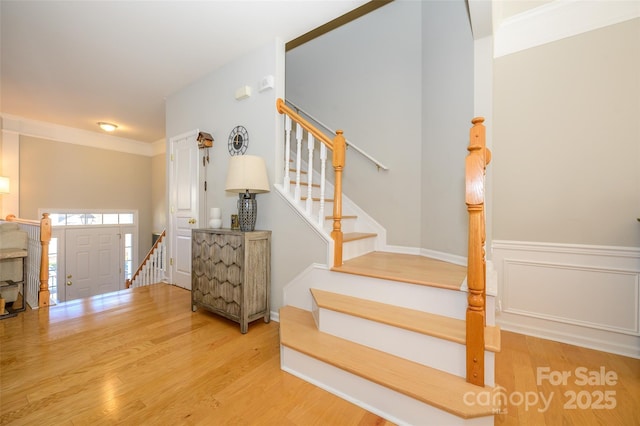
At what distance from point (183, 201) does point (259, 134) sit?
1.67m

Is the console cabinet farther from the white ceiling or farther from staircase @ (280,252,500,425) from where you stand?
the white ceiling

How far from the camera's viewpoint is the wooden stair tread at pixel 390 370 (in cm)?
121

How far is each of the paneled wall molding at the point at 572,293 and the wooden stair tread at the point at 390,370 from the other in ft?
4.51

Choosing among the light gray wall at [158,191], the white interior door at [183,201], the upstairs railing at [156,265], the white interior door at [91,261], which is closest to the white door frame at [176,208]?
the white interior door at [183,201]

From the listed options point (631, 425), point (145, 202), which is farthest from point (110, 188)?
point (631, 425)

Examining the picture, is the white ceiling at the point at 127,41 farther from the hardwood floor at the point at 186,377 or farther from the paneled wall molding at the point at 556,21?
the hardwood floor at the point at 186,377

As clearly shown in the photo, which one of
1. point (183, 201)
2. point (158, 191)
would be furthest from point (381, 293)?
point (158, 191)

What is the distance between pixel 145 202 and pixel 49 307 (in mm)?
3923

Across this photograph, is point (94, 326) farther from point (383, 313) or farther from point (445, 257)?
point (445, 257)

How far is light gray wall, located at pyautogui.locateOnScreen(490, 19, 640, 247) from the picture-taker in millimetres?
1962

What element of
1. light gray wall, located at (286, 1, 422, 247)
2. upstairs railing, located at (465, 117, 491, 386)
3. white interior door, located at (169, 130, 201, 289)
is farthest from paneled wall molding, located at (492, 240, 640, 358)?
white interior door, located at (169, 130, 201, 289)

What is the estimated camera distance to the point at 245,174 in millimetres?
2299

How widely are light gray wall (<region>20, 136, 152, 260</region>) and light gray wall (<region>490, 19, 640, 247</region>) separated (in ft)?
23.0

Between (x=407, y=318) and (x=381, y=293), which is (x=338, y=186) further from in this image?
(x=407, y=318)
